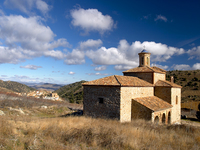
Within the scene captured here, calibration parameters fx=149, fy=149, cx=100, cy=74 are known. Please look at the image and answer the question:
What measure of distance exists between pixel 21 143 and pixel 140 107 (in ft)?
29.8

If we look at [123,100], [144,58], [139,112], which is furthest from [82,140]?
[144,58]

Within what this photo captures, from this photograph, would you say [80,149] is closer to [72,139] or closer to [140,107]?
[72,139]

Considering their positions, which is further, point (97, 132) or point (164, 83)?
point (164, 83)

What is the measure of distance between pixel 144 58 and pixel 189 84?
29.4 metres

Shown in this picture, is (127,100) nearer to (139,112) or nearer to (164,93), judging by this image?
(139,112)

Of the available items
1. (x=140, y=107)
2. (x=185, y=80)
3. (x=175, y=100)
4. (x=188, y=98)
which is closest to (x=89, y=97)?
(x=140, y=107)

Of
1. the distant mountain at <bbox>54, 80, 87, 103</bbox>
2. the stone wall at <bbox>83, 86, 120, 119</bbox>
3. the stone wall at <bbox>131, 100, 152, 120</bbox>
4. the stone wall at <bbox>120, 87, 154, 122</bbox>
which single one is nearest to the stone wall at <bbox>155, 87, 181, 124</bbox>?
the stone wall at <bbox>120, 87, 154, 122</bbox>

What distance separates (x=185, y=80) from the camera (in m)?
43.3

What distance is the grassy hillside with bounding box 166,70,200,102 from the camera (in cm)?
3492

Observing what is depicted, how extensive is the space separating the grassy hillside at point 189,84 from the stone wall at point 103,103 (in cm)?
2848

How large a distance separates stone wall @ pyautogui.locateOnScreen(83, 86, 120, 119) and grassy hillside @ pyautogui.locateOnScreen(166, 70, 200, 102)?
28476 mm

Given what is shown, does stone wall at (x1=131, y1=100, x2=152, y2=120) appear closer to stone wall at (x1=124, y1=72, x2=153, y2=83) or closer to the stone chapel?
the stone chapel

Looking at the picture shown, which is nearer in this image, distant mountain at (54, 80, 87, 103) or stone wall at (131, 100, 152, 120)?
stone wall at (131, 100, 152, 120)

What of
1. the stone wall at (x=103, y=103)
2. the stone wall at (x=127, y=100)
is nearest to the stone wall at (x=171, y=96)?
the stone wall at (x=127, y=100)
